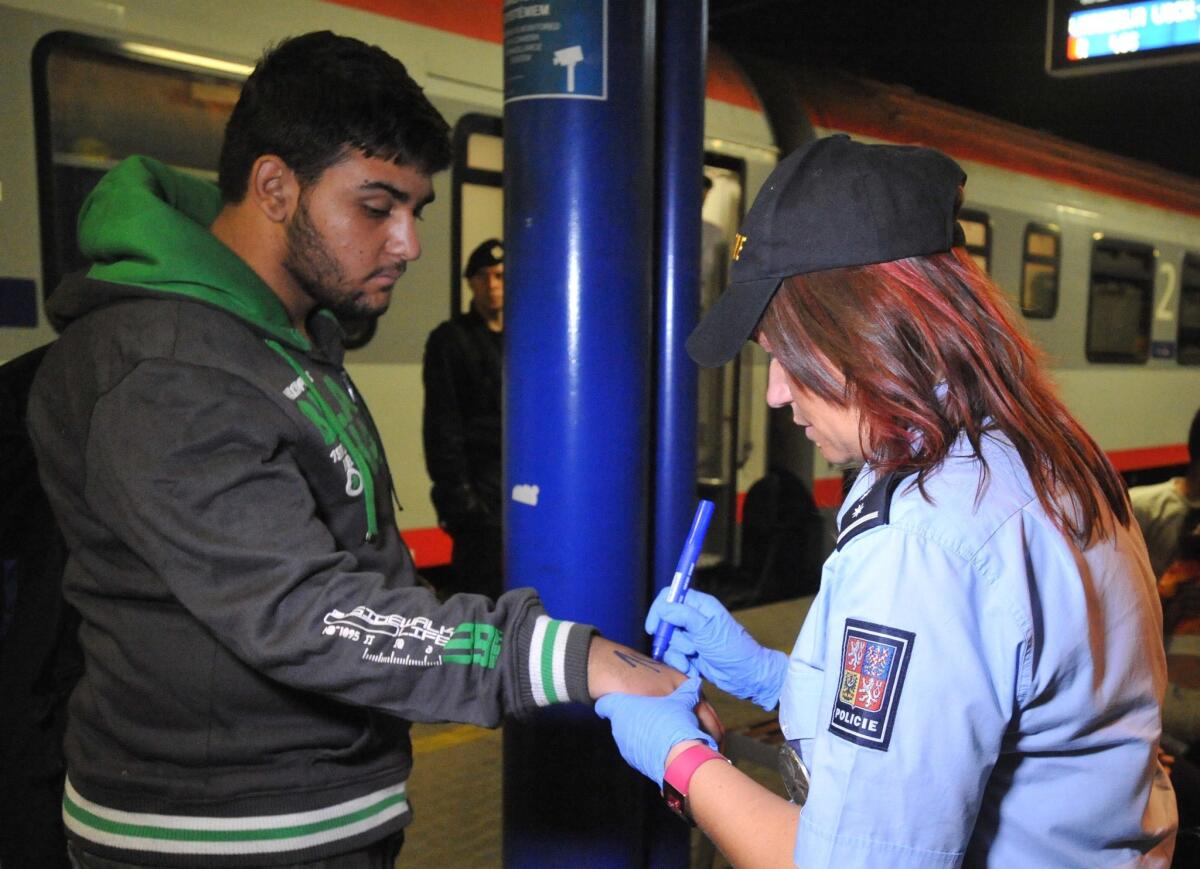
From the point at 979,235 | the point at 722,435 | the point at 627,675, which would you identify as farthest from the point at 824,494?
the point at 627,675

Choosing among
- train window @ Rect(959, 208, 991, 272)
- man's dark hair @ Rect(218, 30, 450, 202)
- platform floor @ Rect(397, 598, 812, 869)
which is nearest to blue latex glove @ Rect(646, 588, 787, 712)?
man's dark hair @ Rect(218, 30, 450, 202)

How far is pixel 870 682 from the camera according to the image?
0.98 metres

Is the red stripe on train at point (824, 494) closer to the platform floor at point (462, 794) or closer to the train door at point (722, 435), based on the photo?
the train door at point (722, 435)

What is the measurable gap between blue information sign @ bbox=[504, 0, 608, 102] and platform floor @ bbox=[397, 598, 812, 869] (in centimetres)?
206

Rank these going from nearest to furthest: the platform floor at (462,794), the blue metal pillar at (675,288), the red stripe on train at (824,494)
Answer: the blue metal pillar at (675,288) → the platform floor at (462,794) → the red stripe on train at (824,494)

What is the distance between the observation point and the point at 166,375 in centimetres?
134

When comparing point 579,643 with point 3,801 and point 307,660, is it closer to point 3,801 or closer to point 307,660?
point 307,660

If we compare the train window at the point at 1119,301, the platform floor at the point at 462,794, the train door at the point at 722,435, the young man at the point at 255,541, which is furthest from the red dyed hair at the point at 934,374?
the train window at the point at 1119,301

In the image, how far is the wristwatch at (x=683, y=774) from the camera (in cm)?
125

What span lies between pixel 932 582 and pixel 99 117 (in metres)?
3.43

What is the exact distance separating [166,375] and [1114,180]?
9181 millimetres

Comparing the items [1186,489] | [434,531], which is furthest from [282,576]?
[434,531]

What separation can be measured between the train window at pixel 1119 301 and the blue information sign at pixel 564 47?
7.77 m

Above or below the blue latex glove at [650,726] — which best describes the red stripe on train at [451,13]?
above
